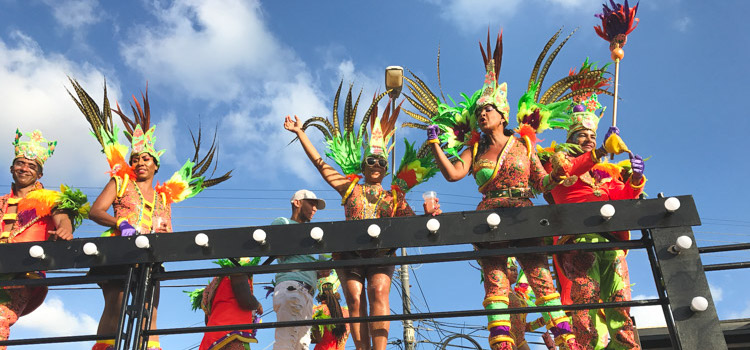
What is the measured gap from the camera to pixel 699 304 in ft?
8.61

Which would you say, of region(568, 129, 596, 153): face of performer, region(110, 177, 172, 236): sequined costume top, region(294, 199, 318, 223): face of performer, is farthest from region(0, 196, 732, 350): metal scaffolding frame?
region(568, 129, 596, 153): face of performer

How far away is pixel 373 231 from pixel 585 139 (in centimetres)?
234

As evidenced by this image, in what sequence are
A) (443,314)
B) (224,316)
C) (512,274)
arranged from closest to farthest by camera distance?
(443,314) → (224,316) → (512,274)

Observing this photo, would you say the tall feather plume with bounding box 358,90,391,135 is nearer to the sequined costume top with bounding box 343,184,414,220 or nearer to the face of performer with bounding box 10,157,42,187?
the sequined costume top with bounding box 343,184,414,220

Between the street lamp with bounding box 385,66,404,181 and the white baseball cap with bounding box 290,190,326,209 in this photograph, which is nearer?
the white baseball cap with bounding box 290,190,326,209

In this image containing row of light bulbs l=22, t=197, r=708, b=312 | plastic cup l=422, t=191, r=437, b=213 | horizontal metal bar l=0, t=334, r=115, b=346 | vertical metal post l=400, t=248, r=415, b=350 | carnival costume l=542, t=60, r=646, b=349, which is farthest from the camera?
vertical metal post l=400, t=248, r=415, b=350

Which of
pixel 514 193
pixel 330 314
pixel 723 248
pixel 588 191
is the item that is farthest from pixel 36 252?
pixel 588 191

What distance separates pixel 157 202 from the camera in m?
4.58

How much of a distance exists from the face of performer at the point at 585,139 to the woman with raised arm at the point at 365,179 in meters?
1.05

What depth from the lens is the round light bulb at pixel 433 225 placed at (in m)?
2.90

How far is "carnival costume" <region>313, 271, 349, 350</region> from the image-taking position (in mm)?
5352

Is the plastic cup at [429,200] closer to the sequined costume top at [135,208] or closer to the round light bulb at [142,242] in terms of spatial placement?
the round light bulb at [142,242]

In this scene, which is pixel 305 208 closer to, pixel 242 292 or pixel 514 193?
pixel 242 292

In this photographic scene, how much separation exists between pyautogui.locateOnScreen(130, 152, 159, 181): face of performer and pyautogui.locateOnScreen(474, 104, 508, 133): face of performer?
7.60 ft
